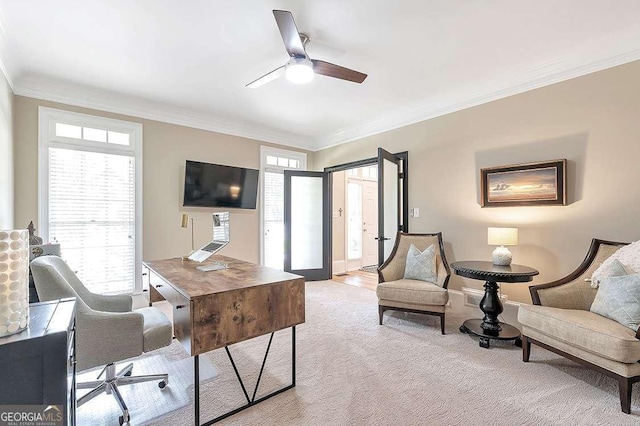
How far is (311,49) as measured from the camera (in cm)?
272

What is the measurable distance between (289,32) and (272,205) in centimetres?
353

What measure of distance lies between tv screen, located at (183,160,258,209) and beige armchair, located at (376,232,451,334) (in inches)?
101

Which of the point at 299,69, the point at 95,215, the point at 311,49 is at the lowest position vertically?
the point at 95,215

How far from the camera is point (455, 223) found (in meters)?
3.75

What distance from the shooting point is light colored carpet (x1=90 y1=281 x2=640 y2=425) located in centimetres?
176

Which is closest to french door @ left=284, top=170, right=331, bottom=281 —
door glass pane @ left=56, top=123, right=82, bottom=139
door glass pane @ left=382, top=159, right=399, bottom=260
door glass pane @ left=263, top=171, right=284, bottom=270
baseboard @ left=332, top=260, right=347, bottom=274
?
door glass pane @ left=263, top=171, right=284, bottom=270

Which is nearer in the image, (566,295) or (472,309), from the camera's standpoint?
(566,295)

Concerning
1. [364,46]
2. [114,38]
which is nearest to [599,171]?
[364,46]

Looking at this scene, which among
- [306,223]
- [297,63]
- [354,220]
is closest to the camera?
[297,63]

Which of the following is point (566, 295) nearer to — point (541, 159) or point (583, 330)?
point (583, 330)

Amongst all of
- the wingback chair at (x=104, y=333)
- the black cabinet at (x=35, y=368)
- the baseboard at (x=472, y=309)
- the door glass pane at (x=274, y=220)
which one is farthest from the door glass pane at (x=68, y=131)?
the baseboard at (x=472, y=309)

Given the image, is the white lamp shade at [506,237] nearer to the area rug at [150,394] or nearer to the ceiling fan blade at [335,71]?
the ceiling fan blade at [335,71]

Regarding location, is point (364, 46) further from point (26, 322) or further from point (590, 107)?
point (26, 322)

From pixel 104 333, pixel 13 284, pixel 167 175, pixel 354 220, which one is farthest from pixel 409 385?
pixel 354 220
